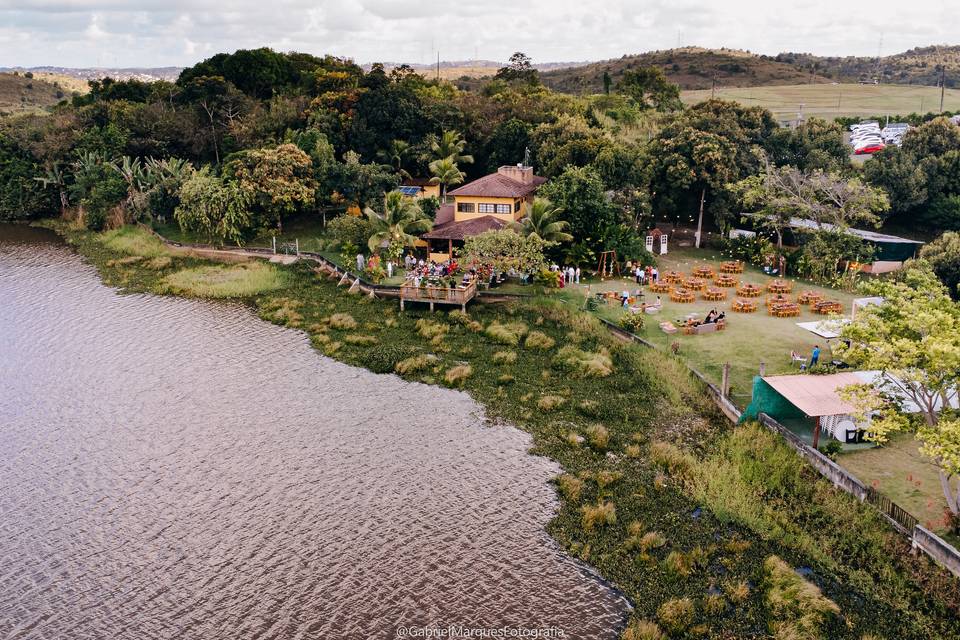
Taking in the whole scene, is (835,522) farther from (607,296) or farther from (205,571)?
(607,296)

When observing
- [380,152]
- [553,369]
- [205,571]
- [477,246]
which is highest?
[380,152]

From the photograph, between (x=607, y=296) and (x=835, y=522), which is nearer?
(x=835, y=522)

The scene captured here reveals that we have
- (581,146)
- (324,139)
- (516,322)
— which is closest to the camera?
(516,322)

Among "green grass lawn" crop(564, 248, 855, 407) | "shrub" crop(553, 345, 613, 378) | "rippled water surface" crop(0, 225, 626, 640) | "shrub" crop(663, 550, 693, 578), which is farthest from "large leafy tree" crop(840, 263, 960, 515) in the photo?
"shrub" crop(553, 345, 613, 378)

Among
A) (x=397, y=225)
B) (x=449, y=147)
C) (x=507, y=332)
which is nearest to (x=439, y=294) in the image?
(x=507, y=332)

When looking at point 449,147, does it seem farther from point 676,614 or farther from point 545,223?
point 676,614

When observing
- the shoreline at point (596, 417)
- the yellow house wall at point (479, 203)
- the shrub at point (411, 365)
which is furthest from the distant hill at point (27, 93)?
the shrub at point (411, 365)

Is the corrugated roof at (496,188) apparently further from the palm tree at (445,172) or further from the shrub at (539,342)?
the shrub at (539,342)

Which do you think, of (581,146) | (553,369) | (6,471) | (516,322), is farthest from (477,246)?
(6,471)
